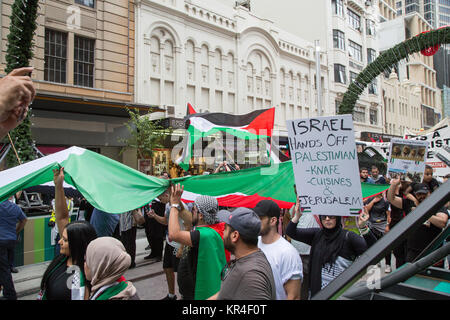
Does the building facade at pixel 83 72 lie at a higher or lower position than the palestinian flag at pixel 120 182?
higher

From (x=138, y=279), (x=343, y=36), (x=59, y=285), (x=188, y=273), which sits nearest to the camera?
(x=59, y=285)

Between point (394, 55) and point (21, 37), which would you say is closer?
point (21, 37)

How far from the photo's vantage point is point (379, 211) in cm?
666

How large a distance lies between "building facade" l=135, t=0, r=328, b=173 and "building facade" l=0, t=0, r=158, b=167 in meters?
1.20

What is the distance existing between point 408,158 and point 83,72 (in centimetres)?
1641

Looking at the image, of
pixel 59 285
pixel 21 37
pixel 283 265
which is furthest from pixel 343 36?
pixel 59 285

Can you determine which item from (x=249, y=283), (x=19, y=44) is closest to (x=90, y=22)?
(x=19, y=44)

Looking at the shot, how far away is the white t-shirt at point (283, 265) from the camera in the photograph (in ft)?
9.33

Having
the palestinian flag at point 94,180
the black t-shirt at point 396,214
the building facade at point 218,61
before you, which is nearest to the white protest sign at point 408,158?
the black t-shirt at point 396,214

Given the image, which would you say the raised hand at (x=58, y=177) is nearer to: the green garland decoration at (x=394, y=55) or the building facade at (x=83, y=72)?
the green garland decoration at (x=394, y=55)

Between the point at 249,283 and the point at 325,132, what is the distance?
1828mm

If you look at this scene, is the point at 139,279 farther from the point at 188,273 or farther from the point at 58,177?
the point at 58,177

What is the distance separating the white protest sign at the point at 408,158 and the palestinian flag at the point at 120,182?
1.65 m

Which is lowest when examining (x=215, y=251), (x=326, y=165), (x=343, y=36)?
(x=215, y=251)
